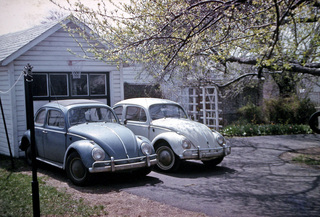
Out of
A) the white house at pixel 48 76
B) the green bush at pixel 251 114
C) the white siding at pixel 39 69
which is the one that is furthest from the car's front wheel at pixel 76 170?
the green bush at pixel 251 114

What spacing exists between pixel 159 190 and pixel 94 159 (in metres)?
1.47

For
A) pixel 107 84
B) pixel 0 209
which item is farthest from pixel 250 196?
pixel 107 84

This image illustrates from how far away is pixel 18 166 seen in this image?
9.41 m

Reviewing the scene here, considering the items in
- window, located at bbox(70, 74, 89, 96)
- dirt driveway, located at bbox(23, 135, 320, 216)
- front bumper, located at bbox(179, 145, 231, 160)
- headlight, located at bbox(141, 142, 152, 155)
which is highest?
window, located at bbox(70, 74, 89, 96)

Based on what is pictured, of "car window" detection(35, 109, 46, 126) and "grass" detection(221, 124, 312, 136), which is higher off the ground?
"car window" detection(35, 109, 46, 126)

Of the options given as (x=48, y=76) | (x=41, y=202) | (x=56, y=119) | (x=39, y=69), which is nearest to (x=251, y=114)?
(x=48, y=76)

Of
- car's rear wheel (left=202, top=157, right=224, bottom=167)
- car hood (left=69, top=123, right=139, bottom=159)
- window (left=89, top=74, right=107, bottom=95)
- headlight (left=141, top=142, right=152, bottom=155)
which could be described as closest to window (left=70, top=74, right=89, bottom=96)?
window (left=89, top=74, right=107, bottom=95)

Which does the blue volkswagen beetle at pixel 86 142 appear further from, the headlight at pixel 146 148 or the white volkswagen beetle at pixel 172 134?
the white volkswagen beetle at pixel 172 134

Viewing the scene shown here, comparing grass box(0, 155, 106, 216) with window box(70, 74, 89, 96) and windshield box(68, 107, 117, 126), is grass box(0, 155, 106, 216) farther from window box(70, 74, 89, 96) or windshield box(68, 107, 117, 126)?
window box(70, 74, 89, 96)

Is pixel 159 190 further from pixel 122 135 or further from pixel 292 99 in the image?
pixel 292 99

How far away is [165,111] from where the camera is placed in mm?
9891

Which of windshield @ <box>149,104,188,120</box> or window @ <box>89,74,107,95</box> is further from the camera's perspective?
window @ <box>89,74,107,95</box>

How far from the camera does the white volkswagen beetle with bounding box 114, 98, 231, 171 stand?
27.6 ft

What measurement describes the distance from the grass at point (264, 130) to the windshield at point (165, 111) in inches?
235
